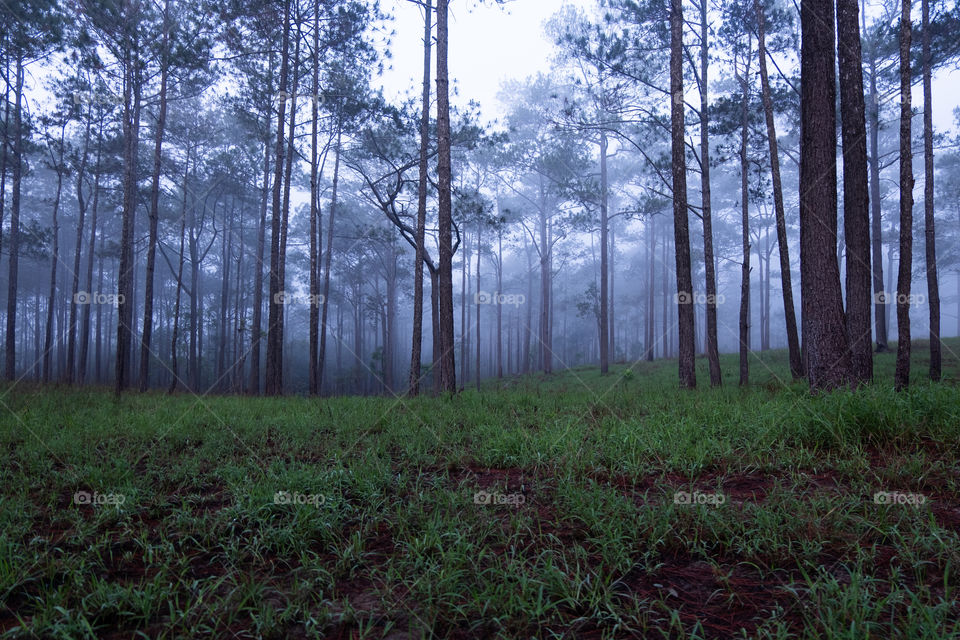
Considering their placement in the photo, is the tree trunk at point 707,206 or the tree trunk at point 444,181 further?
the tree trunk at point 707,206

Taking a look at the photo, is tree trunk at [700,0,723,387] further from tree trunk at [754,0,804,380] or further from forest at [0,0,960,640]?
tree trunk at [754,0,804,380]

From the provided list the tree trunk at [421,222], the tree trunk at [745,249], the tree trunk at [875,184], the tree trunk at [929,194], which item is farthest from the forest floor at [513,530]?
the tree trunk at [875,184]

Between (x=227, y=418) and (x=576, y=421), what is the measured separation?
4537 millimetres

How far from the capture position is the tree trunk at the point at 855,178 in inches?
248

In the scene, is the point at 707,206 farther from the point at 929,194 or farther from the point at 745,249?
the point at 929,194

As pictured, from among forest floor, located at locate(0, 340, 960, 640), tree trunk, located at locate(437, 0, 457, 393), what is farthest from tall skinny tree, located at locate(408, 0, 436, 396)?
forest floor, located at locate(0, 340, 960, 640)

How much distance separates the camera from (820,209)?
229 inches

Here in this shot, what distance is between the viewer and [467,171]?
961 inches

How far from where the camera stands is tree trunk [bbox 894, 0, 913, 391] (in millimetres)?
7172

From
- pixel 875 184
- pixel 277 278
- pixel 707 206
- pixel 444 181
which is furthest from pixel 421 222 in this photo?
pixel 875 184

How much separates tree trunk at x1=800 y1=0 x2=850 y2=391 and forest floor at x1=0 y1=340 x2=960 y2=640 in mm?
846

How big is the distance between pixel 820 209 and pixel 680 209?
388cm

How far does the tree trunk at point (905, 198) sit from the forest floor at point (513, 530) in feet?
10.5

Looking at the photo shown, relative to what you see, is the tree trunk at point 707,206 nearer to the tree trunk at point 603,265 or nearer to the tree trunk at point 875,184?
the tree trunk at point 875,184
